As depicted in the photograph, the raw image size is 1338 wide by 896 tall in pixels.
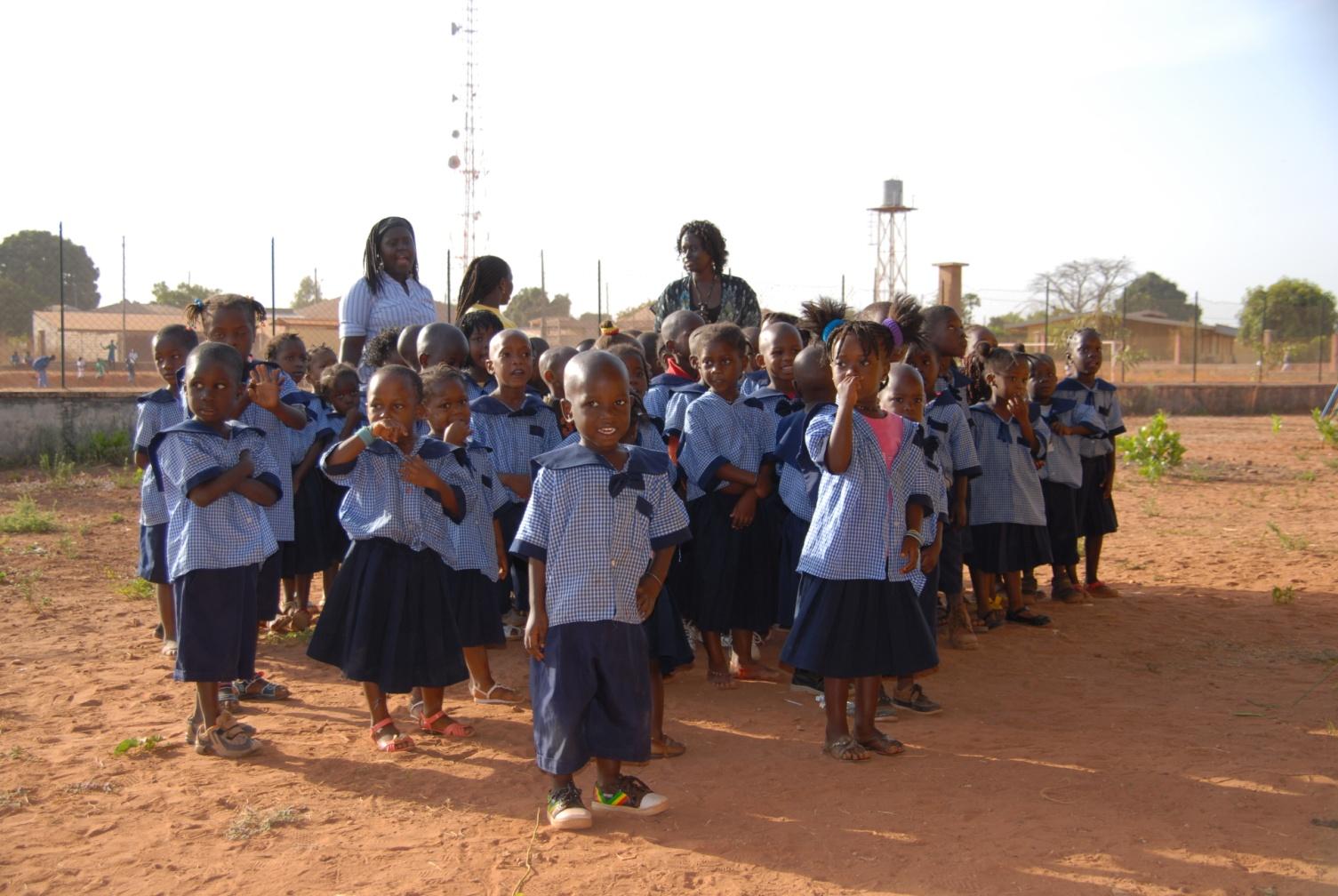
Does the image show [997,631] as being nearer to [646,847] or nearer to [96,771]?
[646,847]

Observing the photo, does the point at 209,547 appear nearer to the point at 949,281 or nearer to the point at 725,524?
the point at 725,524

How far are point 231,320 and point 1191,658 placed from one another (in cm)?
476

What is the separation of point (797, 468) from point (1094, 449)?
3.36 meters

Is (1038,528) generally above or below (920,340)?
below

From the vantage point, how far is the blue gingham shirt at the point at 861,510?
156 inches

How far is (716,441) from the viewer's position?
15.5 ft

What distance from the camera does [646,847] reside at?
3350mm

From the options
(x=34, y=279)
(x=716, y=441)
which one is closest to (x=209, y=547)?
(x=716, y=441)

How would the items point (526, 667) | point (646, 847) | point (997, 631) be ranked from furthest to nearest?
point (997, 631) → point (526, 667) → point (646, 847)

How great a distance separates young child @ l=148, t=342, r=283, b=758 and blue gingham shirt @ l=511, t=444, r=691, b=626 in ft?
4.00

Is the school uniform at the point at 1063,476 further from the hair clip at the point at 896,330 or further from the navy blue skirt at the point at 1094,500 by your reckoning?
the hair clip at the point at 896,330

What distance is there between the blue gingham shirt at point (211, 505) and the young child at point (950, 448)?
2718 millimetres

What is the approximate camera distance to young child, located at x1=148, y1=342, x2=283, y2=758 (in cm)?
399

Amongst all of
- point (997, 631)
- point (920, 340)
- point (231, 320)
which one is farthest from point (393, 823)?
point (997, 631)
